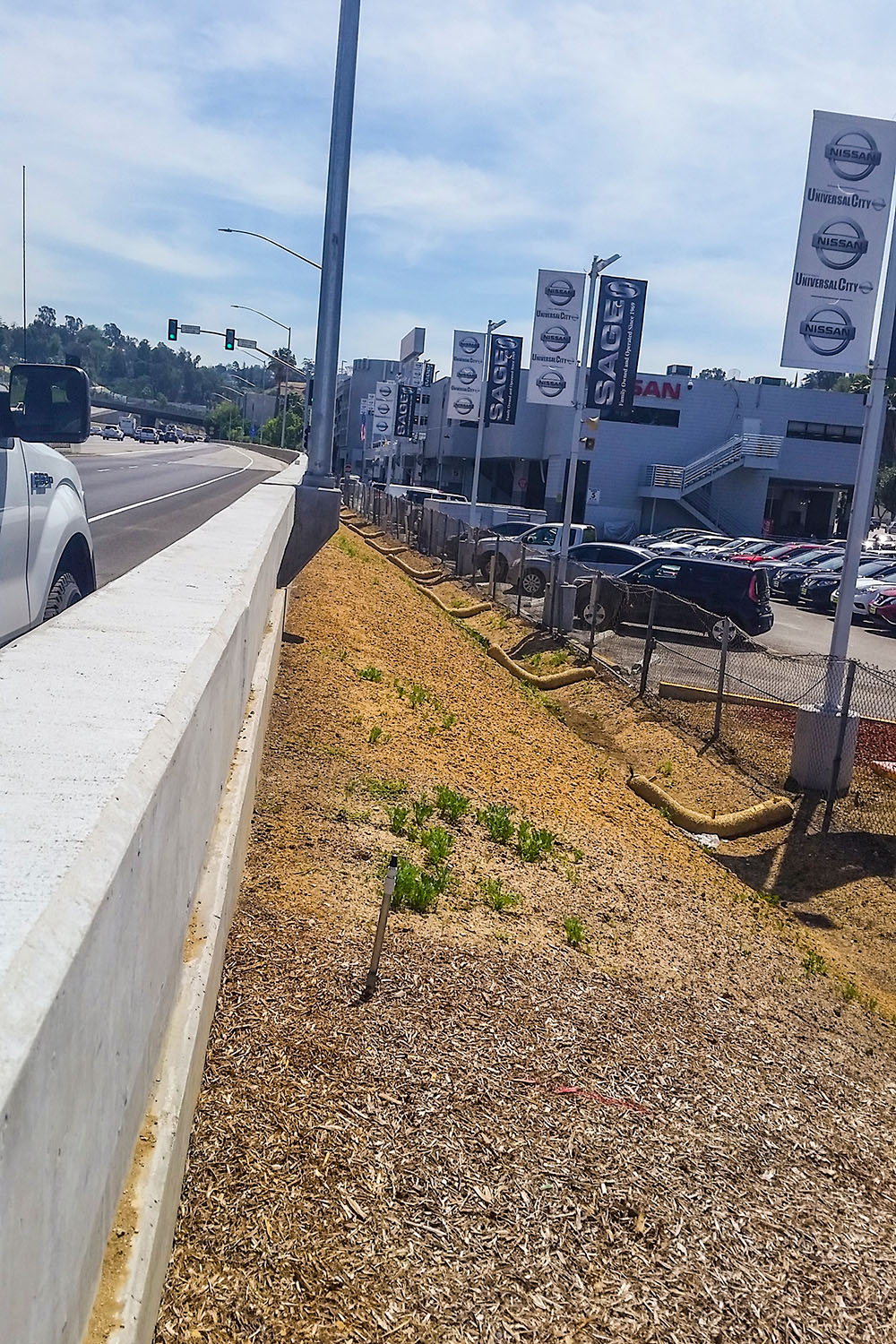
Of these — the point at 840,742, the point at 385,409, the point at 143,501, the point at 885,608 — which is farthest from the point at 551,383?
the point at 385,409

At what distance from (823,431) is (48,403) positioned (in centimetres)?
7049

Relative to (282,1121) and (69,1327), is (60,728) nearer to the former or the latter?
(69,1327)

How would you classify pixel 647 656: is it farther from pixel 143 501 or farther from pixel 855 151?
pixel 143 501

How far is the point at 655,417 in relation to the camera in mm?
69125

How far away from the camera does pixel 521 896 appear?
6832 mm

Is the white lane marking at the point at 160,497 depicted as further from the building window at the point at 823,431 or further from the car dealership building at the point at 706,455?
the building window at the point at 823,431

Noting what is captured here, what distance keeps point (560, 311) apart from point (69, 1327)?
2870 cm

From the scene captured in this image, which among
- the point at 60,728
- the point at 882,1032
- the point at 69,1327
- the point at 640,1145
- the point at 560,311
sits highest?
the point at 560,311

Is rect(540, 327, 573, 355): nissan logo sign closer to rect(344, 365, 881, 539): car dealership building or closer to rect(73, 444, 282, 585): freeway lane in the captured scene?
rect(73, 444, 282, 585): freeway lane

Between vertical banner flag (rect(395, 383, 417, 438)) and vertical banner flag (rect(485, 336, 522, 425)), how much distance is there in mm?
19426

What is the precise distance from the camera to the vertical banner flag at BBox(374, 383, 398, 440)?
63.6m

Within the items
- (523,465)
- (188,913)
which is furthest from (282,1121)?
(523,465)

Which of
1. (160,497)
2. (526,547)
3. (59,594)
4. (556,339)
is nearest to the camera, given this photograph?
(59,594)

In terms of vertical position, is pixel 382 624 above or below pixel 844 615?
below
